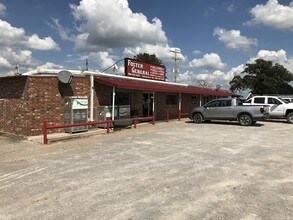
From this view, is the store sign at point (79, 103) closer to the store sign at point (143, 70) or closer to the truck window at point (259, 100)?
the store sign at point (143, 70)

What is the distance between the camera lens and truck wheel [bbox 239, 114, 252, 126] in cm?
1764

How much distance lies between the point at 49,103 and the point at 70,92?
129cm

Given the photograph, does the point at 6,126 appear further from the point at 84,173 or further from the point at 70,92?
the point at 84,173

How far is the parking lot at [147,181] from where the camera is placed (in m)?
4.81

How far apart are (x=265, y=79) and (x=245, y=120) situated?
1727 inches

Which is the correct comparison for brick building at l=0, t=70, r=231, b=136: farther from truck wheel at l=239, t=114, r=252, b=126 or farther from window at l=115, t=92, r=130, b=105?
truck wheel at l=239, t=114, r=252, b=126

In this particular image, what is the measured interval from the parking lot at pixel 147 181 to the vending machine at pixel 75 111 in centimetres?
303

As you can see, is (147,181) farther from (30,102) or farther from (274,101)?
(274,101)

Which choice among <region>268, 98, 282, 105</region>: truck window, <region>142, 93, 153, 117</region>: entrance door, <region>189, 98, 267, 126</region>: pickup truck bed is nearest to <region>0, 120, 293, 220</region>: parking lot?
<region>189, 98, 267, 126</region>: pickup truck bed

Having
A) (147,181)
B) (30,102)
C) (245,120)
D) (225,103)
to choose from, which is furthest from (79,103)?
(245,120)

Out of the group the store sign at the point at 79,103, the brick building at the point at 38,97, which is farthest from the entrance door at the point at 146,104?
the store sign at the point at 79,103

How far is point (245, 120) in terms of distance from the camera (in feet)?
58.5

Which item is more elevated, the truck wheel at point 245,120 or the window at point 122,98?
the window at point 122,98

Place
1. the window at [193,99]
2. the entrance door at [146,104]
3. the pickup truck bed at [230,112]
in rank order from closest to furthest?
the pickup truck bed at [230,112] → the entrance door at [146,104] → the window at [193,99]
